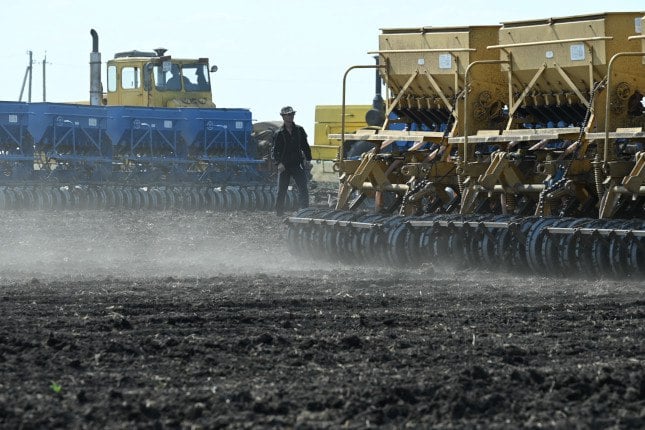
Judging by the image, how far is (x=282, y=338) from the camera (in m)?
9.02

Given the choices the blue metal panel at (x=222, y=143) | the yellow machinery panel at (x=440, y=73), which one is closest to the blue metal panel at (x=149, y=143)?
the blue metal panel at (x=222, y=143)

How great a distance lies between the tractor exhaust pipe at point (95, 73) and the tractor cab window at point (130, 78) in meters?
0.68

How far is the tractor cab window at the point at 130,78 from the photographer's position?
34500 millimetres

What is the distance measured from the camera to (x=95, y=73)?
3481 cm

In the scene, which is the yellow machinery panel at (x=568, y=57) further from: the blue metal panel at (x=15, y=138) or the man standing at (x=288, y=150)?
the blue metal panel at (x=15, y=138)

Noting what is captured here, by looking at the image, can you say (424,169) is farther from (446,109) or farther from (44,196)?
(44,196)

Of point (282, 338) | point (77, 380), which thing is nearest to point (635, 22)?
point (282, 338)

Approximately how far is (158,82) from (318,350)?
2663cm

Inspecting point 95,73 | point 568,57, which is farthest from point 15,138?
point 568,57

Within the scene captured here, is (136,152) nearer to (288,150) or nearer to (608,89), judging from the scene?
(288,150)

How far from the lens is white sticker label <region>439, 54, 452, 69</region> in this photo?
60.2 feet


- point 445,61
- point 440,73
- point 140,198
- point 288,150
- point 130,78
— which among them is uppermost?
point 130,78

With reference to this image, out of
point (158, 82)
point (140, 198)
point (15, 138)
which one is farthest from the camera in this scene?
point (158, 82)

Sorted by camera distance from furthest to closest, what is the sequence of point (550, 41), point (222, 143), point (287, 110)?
point (222, 143) → point (287, 110) → point (550, 41)
